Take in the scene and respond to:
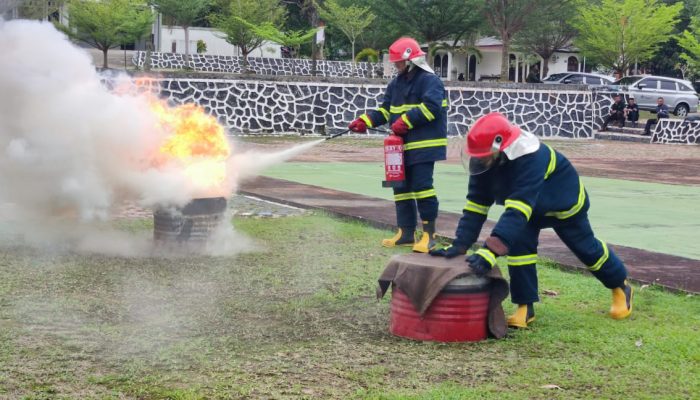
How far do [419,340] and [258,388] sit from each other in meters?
1.38

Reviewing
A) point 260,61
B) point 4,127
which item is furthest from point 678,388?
point 260,61

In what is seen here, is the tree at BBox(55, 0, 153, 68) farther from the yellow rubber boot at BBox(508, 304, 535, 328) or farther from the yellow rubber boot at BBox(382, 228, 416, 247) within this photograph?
the yellow rubber boot at BBox(508, 304, 535, 328)

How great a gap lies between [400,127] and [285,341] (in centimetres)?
358

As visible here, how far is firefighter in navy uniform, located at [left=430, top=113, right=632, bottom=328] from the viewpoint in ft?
19.7

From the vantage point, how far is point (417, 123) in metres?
9.09

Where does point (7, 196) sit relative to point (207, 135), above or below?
below

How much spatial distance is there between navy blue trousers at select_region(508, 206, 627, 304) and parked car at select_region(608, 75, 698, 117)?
110 feet

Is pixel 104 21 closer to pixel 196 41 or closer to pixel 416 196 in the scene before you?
pixel 196 41

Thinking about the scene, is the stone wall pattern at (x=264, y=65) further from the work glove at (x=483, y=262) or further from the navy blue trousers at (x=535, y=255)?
the work glove at (x=483, y=262)

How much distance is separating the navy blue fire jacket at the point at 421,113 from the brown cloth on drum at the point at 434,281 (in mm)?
3070

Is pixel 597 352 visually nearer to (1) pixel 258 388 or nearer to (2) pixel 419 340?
(2) pixel 419 340

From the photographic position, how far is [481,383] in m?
5.14

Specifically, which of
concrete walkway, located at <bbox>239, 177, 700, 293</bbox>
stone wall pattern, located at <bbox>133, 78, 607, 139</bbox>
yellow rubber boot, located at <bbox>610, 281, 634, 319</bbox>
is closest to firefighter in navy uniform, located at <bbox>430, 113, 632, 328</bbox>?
yellow rubber boot, located at <bbox>610, 281, 634, 319</bbox>

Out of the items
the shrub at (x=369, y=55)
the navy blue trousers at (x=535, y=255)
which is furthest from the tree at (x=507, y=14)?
the navy blue trousers at (x=535, y=255)
